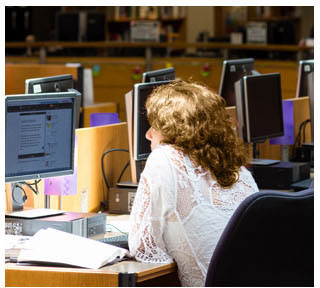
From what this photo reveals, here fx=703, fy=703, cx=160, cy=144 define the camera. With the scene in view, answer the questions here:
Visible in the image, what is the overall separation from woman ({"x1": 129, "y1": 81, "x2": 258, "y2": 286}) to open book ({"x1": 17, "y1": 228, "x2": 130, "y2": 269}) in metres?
0.10

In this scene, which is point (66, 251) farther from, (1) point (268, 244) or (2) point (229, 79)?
(2) point (229, 79)

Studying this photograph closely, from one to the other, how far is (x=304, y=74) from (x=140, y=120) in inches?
89.0

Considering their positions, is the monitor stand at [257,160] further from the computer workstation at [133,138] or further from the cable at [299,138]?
the computer workstation at [133,138]

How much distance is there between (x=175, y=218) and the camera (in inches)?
87.4

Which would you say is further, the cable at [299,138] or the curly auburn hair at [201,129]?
the cable at [299,138]

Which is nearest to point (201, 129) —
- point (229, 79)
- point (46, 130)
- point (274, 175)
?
point (46, 130)

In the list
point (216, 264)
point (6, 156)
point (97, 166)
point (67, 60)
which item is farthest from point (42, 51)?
point (216, 264)

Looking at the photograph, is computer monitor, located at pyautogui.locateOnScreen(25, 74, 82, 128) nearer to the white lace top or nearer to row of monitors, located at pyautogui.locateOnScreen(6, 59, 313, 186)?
row of monitors, located at pyautogui.locateOnScreen(6, 59, 313, 186)

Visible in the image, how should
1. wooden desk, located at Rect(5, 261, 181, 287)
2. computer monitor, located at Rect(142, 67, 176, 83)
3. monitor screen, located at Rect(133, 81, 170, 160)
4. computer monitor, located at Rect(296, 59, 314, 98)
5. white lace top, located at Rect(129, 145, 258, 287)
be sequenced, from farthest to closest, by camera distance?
1. computer monitor, located at Rect(296, 59, 314, 98)
2. computer monitor, located at Rect(142, 67, 176, 83)
3. monitor screen, located at Rect(133, 81, 170, 160)
4. white lace top, located at Rect(129, 145, 258, 287)
5. wooden desk, located at Rect(5, 261, 181, 287)

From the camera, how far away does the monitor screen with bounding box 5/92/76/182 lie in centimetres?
250

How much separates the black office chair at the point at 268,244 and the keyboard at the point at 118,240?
0.51m

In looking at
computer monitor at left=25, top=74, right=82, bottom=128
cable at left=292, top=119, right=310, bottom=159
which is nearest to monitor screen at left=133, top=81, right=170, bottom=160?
computer monitor at left=25, top=74, right=82, bottom=128

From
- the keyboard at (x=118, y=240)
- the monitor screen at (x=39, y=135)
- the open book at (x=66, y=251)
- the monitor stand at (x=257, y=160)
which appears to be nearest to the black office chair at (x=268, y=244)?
the open book at (x=66, y=251)

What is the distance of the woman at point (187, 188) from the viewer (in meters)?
2.21
